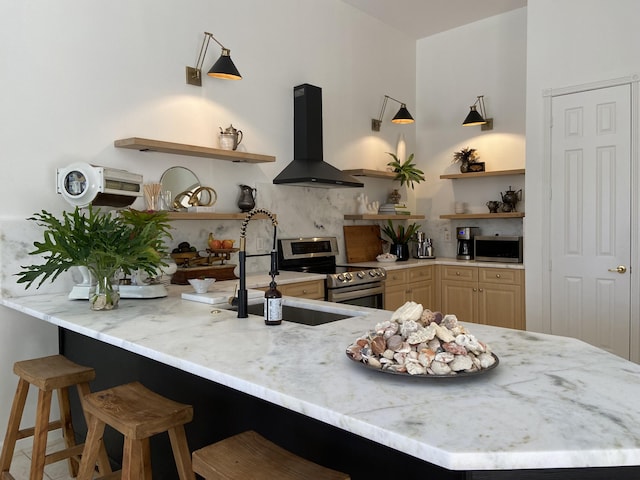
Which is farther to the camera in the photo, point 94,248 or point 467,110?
point 467,110

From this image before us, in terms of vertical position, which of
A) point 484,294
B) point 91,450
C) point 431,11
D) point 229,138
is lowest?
point 91,450

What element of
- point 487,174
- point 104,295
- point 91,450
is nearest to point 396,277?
point 487,174

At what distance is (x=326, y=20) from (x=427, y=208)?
241 cm

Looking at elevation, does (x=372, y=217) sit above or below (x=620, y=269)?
above

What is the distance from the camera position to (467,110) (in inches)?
222

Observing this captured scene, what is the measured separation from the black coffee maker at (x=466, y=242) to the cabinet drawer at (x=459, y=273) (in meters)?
0.31

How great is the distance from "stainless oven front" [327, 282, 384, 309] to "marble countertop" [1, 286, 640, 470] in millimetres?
2056

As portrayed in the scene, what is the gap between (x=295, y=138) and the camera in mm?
4594

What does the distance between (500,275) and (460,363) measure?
12.4 ft

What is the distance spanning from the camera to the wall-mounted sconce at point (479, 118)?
205 inches

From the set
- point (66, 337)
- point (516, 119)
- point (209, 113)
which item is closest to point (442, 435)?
point (66, 337)

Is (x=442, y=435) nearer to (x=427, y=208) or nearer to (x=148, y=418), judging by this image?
(x=148, y=418)

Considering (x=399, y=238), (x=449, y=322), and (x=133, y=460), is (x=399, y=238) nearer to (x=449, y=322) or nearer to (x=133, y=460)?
(x=449, y=322)

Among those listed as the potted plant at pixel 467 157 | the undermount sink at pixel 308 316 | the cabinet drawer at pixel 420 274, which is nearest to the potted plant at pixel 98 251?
the undermount sink at pixel 308 316
